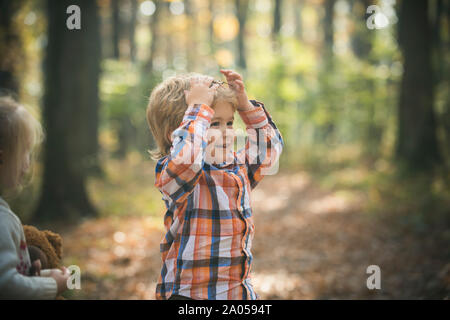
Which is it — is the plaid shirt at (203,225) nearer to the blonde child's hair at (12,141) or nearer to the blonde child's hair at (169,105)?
the blonde child's hair at (169,105)

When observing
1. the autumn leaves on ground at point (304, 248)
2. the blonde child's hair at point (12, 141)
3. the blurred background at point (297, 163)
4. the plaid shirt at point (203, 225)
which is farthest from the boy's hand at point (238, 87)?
the autumn leaves on ground at point (304, 248)

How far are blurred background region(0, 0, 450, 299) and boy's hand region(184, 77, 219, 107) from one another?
1116 mm

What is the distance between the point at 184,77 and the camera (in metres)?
2.00

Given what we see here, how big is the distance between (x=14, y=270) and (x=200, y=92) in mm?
1186

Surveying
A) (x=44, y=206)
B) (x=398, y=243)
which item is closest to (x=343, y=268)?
(x=398, y=243)

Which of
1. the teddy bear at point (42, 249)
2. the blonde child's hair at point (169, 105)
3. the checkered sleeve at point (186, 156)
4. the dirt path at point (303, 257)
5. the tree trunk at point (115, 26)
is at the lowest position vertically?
the dirt path at point (303, 257)

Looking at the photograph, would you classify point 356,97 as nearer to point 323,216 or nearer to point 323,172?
point 323,172

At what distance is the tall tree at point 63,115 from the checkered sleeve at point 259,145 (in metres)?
5.44

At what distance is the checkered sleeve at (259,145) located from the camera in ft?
7.13

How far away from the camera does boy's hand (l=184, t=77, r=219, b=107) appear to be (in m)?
1.83

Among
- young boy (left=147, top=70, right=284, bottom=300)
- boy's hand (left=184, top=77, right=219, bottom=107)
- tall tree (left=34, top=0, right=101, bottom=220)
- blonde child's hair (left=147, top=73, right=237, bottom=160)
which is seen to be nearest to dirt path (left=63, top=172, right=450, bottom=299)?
tall tree (left=34, top=0, right=101, bottom=220)

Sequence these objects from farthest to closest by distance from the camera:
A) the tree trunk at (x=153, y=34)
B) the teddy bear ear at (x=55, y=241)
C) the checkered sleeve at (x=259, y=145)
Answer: the tree trunk at (x=153, y=34) → the checkered sleeve at (x=259, y=145) → the teddy bear ear at (x=55, y=241)

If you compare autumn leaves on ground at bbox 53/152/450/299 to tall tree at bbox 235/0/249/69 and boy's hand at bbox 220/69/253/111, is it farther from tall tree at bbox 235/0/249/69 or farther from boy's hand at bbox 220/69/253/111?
tall tree at bbox 235/0/249/69

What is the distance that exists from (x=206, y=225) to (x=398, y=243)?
4.85 meters
